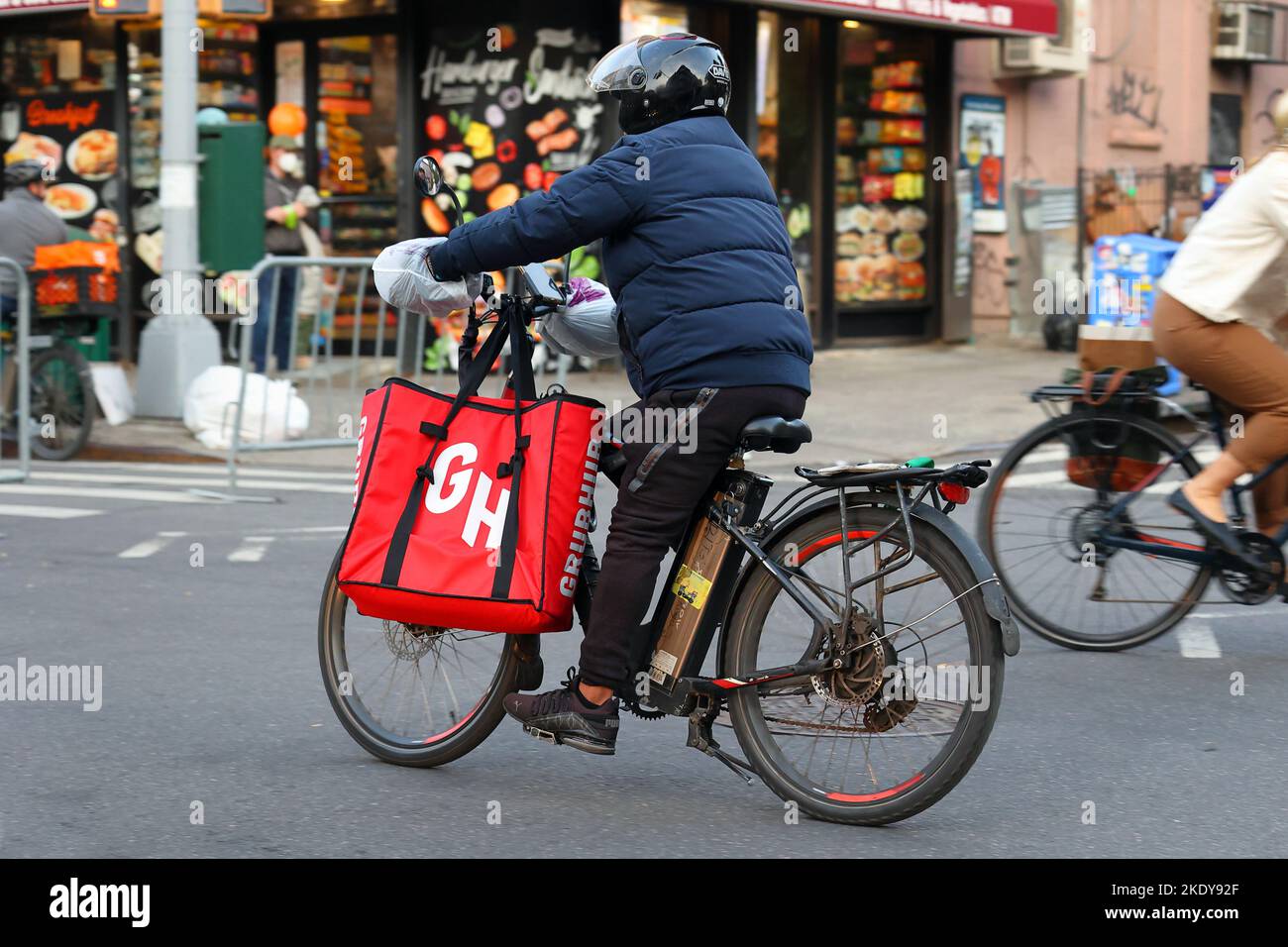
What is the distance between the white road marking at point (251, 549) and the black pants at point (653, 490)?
151 inches

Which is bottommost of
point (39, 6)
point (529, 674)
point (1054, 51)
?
point (529, 674)

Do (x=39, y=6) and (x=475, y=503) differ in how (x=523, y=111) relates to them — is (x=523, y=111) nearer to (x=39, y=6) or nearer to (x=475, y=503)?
(x=39, y=6)

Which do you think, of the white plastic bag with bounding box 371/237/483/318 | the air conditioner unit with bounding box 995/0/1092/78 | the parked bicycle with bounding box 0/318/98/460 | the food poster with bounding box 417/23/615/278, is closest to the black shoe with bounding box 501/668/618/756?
the white plastic bag with bounding box 371/237/483/318

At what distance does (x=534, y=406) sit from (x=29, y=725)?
74.0 inches

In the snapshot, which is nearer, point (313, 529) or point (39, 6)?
point (313, 529)

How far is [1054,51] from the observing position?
19.9 m

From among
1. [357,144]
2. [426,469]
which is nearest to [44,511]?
[426,469]

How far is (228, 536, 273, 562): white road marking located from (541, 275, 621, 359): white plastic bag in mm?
3553

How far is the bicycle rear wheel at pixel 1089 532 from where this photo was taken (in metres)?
5.90

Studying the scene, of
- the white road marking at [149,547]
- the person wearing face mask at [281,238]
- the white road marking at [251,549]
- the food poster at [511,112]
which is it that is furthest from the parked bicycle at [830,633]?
the food poster at [511,112]

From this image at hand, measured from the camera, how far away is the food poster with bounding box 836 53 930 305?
1895 centimetres

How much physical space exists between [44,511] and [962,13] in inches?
446

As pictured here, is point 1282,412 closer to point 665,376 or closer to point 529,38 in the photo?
point 665,376

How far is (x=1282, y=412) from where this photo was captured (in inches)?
221
